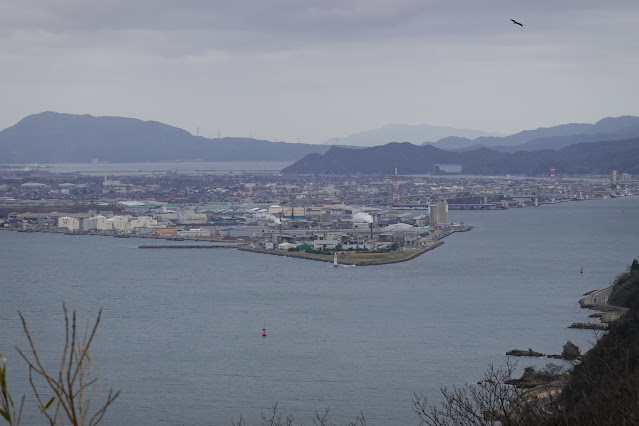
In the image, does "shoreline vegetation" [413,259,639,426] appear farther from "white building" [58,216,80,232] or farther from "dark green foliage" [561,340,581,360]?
"white building" [58,216,80,232]

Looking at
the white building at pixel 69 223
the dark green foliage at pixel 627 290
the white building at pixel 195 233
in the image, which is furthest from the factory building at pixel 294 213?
the dark green foliage at pixel 627 290

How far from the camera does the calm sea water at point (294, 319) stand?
13.4 feet

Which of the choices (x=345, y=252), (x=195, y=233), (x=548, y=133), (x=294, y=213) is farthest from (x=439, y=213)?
(x=548, y=133)

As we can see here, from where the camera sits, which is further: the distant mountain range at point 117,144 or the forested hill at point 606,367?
the distant mountain range at point 117,144

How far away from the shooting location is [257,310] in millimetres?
6266

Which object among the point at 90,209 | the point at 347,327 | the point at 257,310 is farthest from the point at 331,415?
the point at 90,209

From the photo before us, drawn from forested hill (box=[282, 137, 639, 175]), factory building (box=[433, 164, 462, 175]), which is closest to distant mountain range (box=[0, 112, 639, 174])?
forested hill (box=[282, 137, 639, 175])

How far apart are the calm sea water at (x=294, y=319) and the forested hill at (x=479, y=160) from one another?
20.7 m

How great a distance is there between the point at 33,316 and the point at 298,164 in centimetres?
2778

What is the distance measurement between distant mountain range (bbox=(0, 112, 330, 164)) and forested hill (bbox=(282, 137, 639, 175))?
16.2 m

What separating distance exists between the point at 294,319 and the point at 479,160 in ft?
90.4

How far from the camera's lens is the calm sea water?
4.09 m

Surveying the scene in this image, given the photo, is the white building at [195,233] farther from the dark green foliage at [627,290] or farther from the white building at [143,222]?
the dark green foliage at [627,290]

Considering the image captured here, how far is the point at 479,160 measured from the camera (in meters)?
32.9
